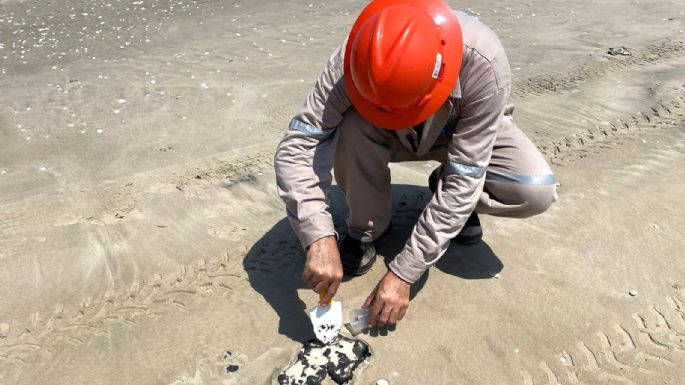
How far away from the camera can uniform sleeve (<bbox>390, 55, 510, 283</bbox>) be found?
7.22 feet

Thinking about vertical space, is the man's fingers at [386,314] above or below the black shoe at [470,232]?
above

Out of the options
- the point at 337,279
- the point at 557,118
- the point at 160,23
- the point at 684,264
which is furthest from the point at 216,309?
the point at 160,23

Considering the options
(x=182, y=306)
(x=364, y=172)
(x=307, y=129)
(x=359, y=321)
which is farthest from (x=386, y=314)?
(x=182, y=306)

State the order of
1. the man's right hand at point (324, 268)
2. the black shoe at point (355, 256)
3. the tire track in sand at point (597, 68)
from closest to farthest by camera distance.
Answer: the man's right hand at point (324, 268)
the black shoe at point (355, 256)
the tire track in sand at point (597, 68)

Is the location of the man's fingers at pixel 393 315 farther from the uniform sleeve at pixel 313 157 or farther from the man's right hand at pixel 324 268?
the uniform sleeve at pixel 313 157

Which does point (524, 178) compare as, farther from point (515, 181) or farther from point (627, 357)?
point (627, 357)

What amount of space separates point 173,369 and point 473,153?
52.8 inches

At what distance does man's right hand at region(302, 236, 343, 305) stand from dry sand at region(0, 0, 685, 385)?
0.33m

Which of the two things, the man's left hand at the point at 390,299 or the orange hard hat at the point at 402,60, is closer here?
the orange hard hat at the point at 402,60

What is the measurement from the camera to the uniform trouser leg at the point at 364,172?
2.44m

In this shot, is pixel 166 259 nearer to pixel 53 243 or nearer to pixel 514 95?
pixel 53 243

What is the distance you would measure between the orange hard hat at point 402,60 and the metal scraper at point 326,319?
697 millimetres

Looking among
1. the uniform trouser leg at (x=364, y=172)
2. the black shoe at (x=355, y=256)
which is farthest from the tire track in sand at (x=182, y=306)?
the uniform trouser leg at (x=364, y=172)

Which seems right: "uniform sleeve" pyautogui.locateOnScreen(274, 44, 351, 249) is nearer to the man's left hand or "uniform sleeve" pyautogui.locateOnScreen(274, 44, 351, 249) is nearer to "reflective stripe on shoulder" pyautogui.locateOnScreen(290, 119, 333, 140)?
"reflective stripe on shoulder" pyautogui.locateOnScreen(290, 119, 333, 140)
